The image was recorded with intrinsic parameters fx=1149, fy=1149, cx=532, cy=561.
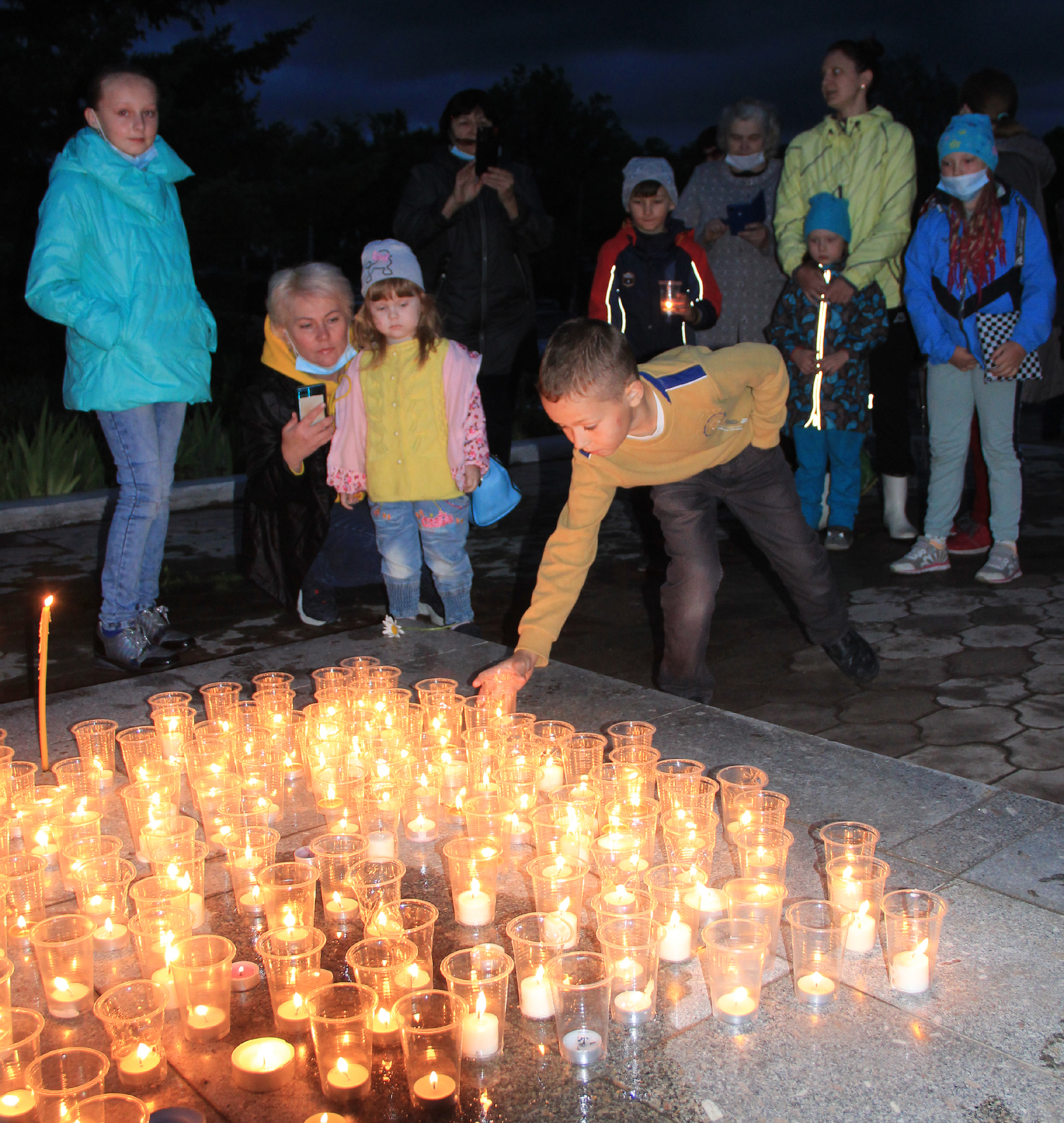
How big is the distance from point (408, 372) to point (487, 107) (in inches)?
78.7

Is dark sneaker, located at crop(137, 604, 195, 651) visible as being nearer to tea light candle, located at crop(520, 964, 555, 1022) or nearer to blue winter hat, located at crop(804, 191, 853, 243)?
tea light candle, located at crop(520, 964, 555, 1022)

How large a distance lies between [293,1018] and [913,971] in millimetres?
1283

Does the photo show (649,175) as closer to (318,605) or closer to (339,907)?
A: (318,605)

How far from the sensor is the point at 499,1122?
2080 millimetres

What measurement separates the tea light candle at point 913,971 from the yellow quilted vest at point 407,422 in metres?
3.08

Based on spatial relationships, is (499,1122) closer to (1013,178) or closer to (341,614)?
(341,614)

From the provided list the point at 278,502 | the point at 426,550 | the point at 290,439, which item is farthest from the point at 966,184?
the point at 278,502

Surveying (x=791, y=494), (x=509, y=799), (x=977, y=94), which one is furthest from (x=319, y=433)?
(x=977, y=94)

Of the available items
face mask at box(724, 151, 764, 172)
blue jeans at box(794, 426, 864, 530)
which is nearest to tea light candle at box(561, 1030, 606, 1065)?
blue jeans at box(794, 426, 864, 530)

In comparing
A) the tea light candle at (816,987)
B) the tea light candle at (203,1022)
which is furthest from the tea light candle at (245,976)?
the tea light candle at (816,987)

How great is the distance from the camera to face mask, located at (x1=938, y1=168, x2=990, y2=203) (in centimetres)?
551

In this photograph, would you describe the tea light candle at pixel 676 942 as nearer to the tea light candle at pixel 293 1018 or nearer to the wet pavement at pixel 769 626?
the tea light candle at pixel 293 1018

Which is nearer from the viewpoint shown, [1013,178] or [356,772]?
[356,772]

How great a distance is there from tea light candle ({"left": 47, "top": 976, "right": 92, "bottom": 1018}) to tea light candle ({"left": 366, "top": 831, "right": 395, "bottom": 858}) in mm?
823
